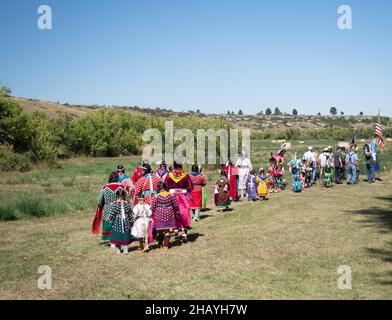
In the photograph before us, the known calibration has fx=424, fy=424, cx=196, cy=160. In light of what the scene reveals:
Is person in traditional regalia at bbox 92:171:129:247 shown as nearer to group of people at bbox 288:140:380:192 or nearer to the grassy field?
the grassy field

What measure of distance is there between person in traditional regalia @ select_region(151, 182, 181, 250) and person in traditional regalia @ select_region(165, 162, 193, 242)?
23.1 inches

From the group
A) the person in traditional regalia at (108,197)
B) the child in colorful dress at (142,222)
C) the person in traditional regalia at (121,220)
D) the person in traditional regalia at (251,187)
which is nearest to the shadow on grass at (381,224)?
the person in traditional regalia at (251,187)

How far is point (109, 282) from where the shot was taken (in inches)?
332

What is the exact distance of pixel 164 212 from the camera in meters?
10.7

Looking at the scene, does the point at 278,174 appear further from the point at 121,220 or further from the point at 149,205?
the point at 121,220

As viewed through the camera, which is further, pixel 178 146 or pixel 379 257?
pixel 178 146

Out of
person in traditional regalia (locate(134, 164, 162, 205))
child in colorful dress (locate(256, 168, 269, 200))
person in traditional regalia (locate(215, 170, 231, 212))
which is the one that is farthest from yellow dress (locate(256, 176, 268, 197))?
person in traditional regalia (locate(134, 164, 162, 205))

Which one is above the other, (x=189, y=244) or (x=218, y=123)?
(x=218, y=123)

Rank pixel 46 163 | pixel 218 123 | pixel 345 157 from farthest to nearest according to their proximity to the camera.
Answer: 1. pixel 46 163
2. pixel 218 123
3. pixel 345 157

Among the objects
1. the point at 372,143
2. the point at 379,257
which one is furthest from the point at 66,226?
A: the point at 372,143

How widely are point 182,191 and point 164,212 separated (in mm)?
1322
